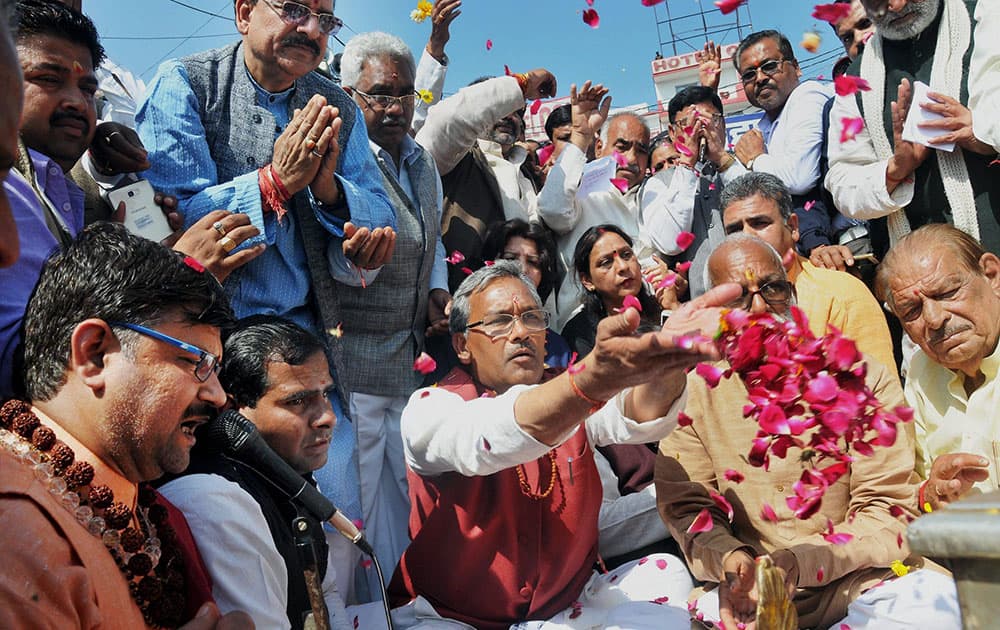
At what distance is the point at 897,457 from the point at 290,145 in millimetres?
2723

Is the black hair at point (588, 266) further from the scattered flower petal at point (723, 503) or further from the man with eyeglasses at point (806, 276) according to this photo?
the scattered flower petal at point (723, 503)

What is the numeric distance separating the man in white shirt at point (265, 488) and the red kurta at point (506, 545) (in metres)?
0.35

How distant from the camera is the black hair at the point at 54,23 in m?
2.90

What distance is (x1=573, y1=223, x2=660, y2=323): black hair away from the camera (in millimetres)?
5094

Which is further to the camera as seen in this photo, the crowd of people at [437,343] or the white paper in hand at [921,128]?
the white paper in hand at [921,128]

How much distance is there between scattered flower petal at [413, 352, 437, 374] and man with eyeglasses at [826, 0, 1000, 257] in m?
→ 2.36

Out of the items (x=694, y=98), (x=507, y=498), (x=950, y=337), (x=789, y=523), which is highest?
(x=694, y=98)

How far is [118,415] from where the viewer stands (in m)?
2.06

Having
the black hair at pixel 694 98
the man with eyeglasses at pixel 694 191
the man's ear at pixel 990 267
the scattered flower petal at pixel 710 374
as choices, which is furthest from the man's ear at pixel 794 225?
the scattered flower petal at pixel 710 374

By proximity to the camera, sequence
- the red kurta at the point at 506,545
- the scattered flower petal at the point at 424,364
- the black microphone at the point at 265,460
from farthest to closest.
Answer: the scattered flower petal at the point at 424,364 < the red kurta at the point at 506,545 < the black microphone at the point at 265,460

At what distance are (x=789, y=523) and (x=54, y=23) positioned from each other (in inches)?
128

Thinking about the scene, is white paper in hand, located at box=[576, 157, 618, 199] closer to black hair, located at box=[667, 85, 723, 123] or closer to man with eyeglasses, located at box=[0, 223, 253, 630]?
black hair, located at box=[667, 85, 723, 123]

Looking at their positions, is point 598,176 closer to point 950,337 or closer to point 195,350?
point 950,337

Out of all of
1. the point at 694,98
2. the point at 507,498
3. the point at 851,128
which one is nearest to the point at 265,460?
the point at 507,498
